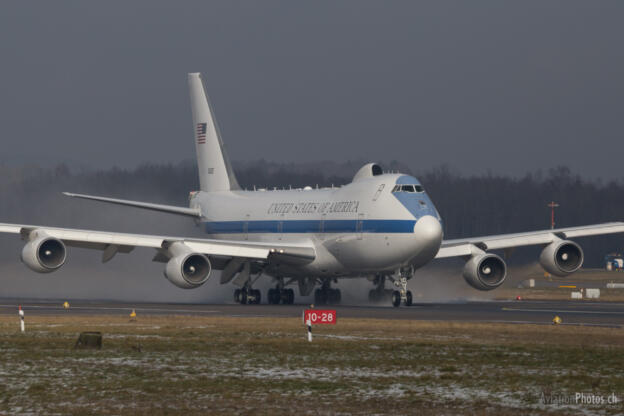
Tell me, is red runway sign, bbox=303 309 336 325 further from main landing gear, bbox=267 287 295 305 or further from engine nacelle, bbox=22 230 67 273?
main landing gear, bbox=267 287 295 305

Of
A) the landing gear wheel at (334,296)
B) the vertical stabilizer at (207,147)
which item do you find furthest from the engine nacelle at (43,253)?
the vertical stabilizer at (207,147)

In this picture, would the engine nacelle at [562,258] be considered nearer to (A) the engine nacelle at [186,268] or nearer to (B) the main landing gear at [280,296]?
(B) the main landing gear at [280,296]

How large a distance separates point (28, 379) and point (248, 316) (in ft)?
61.7

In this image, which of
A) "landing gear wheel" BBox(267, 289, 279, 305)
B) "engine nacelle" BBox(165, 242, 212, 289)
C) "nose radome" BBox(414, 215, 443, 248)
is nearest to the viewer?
"nose radome" BBox(414, 215, 443, 248)

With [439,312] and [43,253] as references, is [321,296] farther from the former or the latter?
[43,253]

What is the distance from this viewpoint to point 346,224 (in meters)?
47.3

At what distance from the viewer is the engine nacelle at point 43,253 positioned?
4416 centimetres

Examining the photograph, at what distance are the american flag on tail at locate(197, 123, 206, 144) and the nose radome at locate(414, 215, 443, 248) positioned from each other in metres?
20.8

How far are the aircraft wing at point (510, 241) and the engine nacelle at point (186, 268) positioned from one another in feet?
35.4

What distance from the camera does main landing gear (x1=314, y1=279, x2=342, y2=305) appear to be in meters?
51.8

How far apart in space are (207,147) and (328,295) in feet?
45.3

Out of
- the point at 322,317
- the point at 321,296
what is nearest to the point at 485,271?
the point at 321,296

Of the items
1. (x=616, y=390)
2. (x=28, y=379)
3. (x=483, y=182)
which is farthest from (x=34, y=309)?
(x=483, y=182)

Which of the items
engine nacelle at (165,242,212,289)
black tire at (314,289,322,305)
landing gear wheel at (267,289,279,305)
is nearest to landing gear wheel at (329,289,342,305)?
black tire at (314,289,322,305)
